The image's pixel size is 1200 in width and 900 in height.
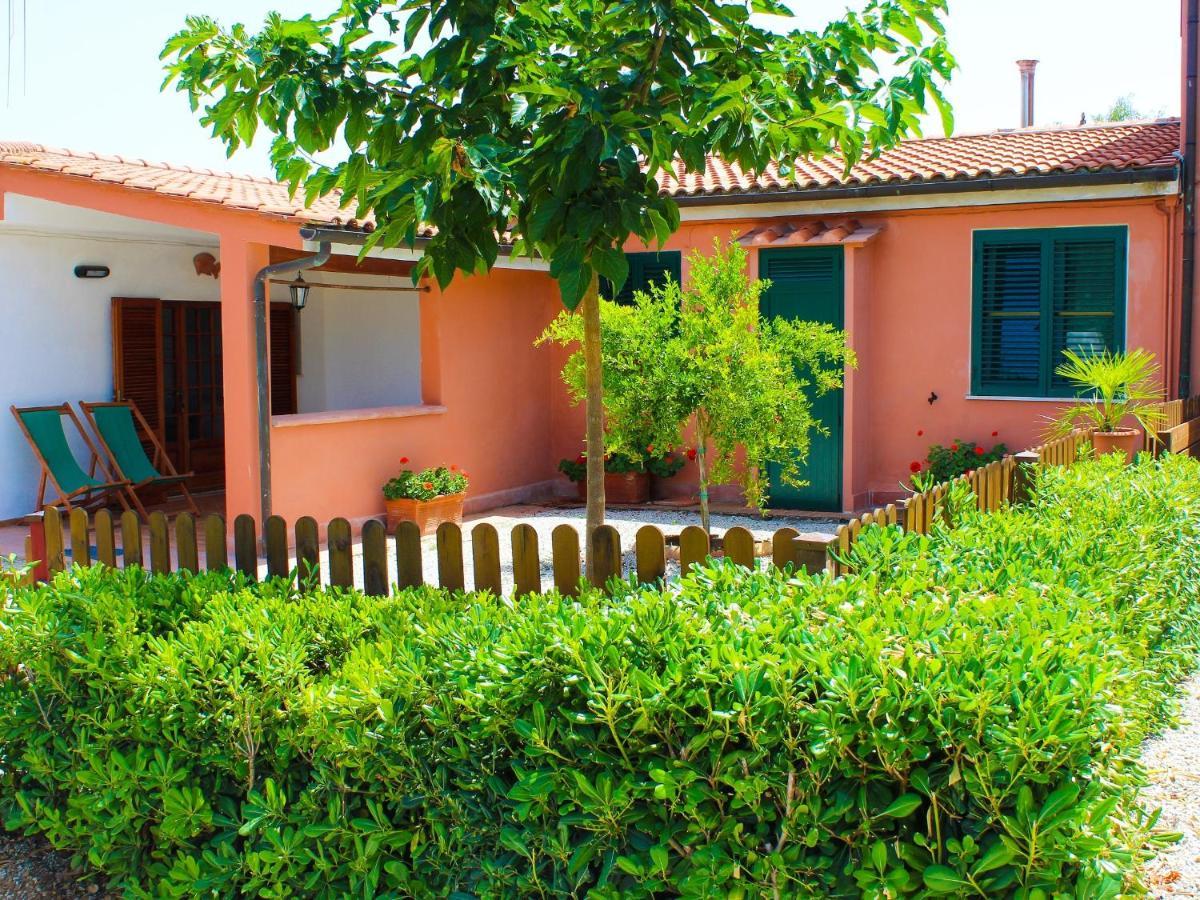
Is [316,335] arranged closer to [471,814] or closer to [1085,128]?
[1085,128]

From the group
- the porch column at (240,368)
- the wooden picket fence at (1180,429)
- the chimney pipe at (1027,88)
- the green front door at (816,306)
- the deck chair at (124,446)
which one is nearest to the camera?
the wooden picket fence at (1180,429)

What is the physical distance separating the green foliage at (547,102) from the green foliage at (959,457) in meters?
7.74

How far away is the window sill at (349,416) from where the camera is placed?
Answer: 10.2 meters

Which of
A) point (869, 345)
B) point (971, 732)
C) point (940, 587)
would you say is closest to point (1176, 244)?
point (869, 345)

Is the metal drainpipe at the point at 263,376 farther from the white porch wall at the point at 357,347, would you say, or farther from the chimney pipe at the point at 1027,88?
the chimney pipe at the point at 1027,88

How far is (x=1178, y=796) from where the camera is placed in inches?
165

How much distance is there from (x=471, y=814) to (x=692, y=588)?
0.94 metres

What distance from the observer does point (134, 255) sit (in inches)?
476

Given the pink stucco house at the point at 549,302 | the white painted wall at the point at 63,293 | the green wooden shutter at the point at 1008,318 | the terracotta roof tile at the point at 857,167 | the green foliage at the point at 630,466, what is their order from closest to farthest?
the terracotta roof tile at the point at 857,167 → the pink stucco house at the point at 549,302 → the white painted wall at the point at 63,293 → the green wooden shutter at the point at 1008,318 → the green foliage at the point at 630,466

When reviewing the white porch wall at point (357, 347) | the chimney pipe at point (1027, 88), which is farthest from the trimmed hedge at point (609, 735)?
the chimney pipe at point (1027, 88)

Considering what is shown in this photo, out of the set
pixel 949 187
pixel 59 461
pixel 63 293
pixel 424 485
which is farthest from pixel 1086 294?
pixel 63 293

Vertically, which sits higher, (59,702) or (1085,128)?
(1085,128)

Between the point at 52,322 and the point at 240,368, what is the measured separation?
9.20ft

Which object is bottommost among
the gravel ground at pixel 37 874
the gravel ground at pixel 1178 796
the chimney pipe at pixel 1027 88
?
the gravel ground at pixel 37 874
